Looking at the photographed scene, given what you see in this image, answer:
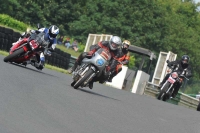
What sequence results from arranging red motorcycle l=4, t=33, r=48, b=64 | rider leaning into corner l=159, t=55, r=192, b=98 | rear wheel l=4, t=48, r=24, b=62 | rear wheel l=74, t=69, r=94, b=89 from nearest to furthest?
rear wheel l=74, t=69, r=94, b=89 → rear wheel l=4, t=48, r=24, b=62 → red motorcycle l=4, t=33, r=48, b=64 → rider leaning into corner l=159, t=55, r=192, b=98

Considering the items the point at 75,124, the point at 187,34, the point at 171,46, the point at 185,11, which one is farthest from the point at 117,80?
the point at 185,11

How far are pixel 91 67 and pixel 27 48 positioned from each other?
3.19 meters

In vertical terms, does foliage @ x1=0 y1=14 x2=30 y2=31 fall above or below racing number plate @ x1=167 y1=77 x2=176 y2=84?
above

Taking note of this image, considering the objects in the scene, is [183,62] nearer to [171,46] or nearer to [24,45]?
[24,45]

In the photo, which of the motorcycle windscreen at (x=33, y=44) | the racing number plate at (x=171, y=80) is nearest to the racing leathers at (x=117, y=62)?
the motorcycle windscreen at (x=33, y=44)

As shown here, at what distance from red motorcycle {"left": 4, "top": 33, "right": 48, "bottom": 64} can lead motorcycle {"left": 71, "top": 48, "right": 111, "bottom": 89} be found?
267 cm

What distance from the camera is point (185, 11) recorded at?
104 metres

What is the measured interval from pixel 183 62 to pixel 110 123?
15.5 meters

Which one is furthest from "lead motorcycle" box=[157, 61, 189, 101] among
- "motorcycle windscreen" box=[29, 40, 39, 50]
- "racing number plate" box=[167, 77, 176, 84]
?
"motorcycle windscreen" box=[29, 40, 39, 50]

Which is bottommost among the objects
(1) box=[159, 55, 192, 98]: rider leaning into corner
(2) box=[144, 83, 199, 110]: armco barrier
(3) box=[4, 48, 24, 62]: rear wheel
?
(2) box=[144, 83, 199, 110]: armco barrier

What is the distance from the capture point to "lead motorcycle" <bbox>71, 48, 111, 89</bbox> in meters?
16.5

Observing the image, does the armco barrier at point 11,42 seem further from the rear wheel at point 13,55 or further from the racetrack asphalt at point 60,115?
the racetrack asphalt at point 60,115

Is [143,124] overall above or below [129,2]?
below

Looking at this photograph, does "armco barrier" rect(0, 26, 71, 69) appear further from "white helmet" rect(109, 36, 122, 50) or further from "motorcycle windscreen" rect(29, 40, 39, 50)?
"white helmet" rect(109, 36, 122, 50)
